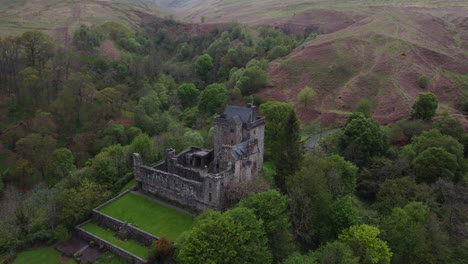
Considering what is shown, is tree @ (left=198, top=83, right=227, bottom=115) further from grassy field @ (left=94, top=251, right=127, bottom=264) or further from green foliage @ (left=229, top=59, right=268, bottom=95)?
grassy field @ (left=94, top=251, right=127, bottom=264)

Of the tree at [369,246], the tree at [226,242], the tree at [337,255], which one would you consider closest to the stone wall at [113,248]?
the tree at [226,242]

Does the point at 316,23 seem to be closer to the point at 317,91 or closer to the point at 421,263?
the point at 317,91

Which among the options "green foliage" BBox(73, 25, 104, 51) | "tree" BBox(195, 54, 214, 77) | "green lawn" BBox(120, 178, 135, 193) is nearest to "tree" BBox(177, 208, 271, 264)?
"green lawn" BBox(120, 178, 135, 193)

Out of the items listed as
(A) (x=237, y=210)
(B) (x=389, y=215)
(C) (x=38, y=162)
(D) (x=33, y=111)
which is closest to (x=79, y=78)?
(D) (x=33, y=111)

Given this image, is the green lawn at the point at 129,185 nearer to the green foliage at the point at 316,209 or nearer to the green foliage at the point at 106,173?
the green foliage at the point at 106,173

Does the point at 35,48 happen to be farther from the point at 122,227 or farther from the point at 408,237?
the point at 408,237

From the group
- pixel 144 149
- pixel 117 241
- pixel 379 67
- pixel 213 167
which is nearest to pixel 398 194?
Answer: pixel 213 167
